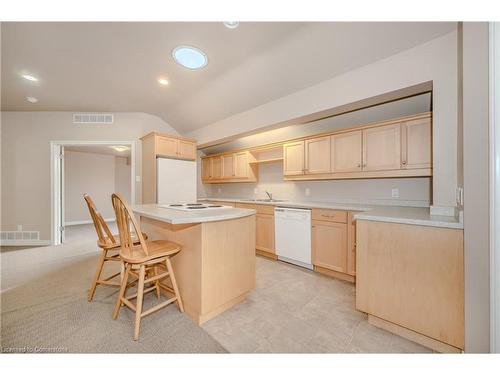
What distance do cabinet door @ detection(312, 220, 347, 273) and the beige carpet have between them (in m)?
1.65

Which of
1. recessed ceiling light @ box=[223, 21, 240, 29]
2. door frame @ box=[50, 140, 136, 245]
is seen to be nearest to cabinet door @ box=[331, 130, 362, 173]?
recessed ceiling light @ box=[223, 21, 240, 29]

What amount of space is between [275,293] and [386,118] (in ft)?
8.20

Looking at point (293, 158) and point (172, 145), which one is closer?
point (293, 158)

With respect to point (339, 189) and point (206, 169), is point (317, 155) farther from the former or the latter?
point (206, 169)

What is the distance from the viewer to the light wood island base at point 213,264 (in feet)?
5.30

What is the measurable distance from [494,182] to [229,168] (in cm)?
369

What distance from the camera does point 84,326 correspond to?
62.1 inches

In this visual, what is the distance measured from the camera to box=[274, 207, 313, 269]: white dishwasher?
107 inches

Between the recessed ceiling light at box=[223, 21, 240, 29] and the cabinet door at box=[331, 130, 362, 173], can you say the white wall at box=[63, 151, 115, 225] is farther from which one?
the cabinet door at box=[331, 130, 362, 173]

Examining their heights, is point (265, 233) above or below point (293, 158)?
below

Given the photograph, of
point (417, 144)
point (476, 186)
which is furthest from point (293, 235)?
point (476, 186)

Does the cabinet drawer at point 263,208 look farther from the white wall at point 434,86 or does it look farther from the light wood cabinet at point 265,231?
the white wall at point 434,86

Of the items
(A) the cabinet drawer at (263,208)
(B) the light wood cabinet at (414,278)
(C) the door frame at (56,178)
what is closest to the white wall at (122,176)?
(C) the door frame at (56,178)

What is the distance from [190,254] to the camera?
5.59 feet
